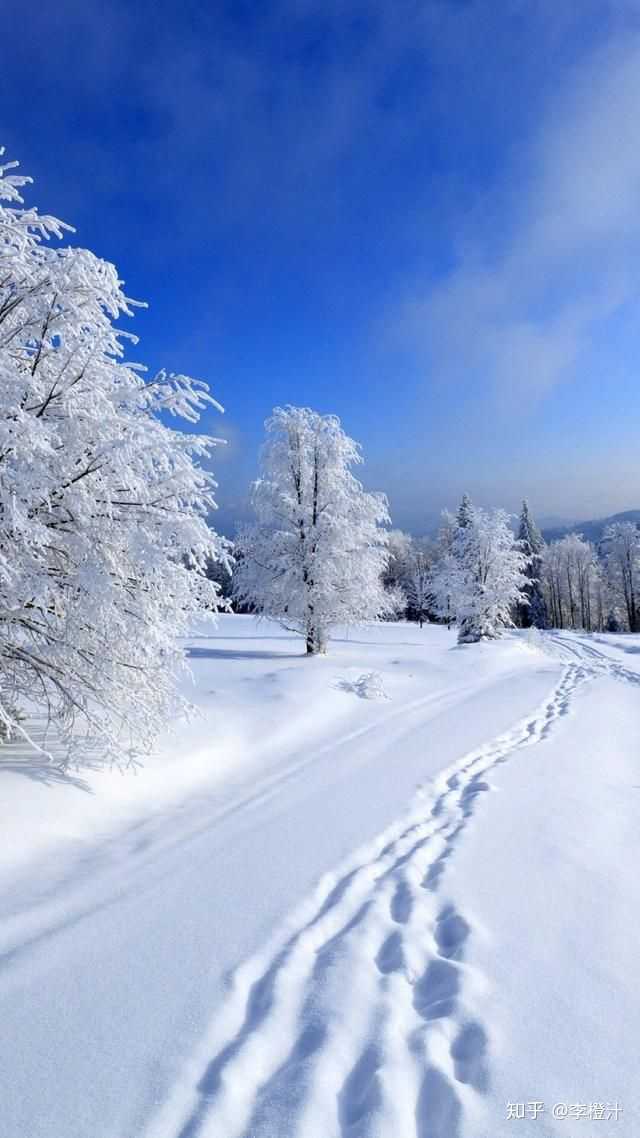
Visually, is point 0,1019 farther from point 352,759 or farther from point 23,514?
point 352,759

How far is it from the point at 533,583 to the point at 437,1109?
51529mm

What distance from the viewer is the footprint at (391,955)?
3.17 metres

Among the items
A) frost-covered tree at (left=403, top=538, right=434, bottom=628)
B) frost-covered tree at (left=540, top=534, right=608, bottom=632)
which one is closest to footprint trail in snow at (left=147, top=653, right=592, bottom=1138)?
frost-covered tree at (left=403, top=538, right=434, bottom=628)

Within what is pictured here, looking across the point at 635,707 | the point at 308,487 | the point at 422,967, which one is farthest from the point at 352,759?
the point at 308,487

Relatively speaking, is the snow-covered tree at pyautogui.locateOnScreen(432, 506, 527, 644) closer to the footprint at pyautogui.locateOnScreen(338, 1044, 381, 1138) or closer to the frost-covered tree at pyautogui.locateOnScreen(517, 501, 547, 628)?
the frost-covered tree at pyautogui.locateOnScreen(517, 501, 547, 628)

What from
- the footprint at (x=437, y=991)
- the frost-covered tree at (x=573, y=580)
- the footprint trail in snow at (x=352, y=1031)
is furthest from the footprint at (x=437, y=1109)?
the frost-covered tree at (x=573, y=580)

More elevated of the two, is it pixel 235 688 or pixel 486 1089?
pixel 235 688

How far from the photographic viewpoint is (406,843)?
496 centimetres

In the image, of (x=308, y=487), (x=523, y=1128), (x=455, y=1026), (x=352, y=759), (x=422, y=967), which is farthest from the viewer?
(x=308, y=487)

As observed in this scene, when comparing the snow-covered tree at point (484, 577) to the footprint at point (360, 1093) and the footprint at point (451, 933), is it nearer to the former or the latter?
the footprint at point (451, 933)

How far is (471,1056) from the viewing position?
246 cm

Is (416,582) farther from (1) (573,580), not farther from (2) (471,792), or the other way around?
(2) (471,792)

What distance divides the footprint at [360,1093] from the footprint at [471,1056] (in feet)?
1.18

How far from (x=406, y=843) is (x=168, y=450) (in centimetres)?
446
